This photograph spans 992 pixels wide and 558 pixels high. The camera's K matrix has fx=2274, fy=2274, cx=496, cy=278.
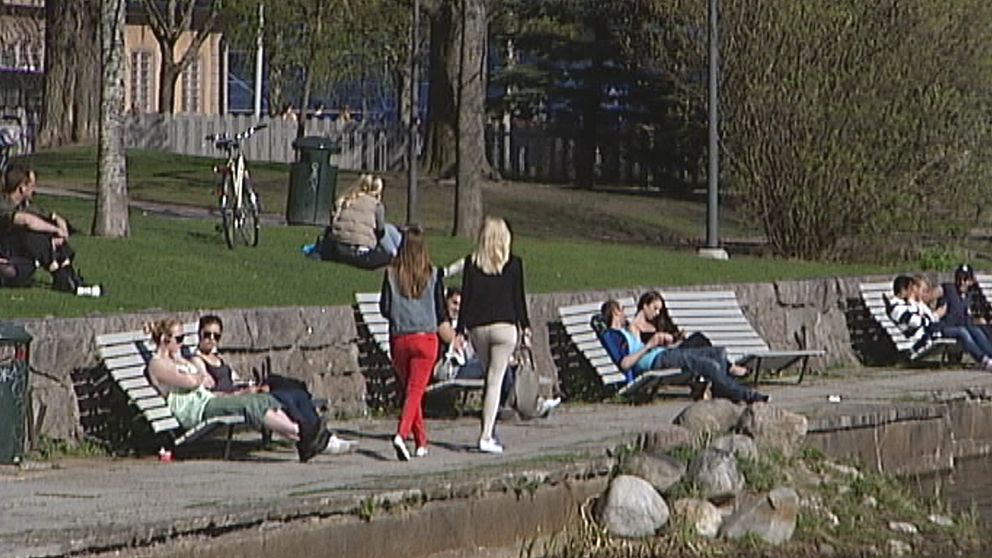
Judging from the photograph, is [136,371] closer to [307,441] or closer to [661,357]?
[307,441]

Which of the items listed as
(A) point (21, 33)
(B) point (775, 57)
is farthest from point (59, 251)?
(A) point (21, 33)

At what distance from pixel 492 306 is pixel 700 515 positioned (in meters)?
2.17

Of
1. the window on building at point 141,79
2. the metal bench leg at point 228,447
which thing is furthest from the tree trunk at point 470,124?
the window on building at point 141,79

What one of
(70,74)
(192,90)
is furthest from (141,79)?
(70,74)

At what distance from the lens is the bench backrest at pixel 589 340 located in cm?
1883

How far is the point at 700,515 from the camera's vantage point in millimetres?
13750

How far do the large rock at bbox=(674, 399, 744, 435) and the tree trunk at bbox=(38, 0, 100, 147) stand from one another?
2881 centimetres

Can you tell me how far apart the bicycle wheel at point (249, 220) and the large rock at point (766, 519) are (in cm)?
1007

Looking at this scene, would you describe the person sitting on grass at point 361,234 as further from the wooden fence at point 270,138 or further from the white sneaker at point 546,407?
the wooden fence at point 270,138

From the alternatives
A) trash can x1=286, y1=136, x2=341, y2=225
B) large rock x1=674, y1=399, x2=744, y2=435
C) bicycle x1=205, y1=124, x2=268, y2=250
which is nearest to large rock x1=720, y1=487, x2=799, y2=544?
large rock x1=674, y1=399, x2=744, y2=435

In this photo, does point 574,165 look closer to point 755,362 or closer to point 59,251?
point 755,362

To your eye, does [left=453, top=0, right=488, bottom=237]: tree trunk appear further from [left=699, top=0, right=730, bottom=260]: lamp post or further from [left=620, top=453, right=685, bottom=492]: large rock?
[left=620, top=453, right=685, bottom=492]: large rock

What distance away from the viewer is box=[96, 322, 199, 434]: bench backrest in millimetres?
14367

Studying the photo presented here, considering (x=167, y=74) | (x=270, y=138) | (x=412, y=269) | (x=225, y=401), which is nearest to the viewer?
(x=225, y=401)
